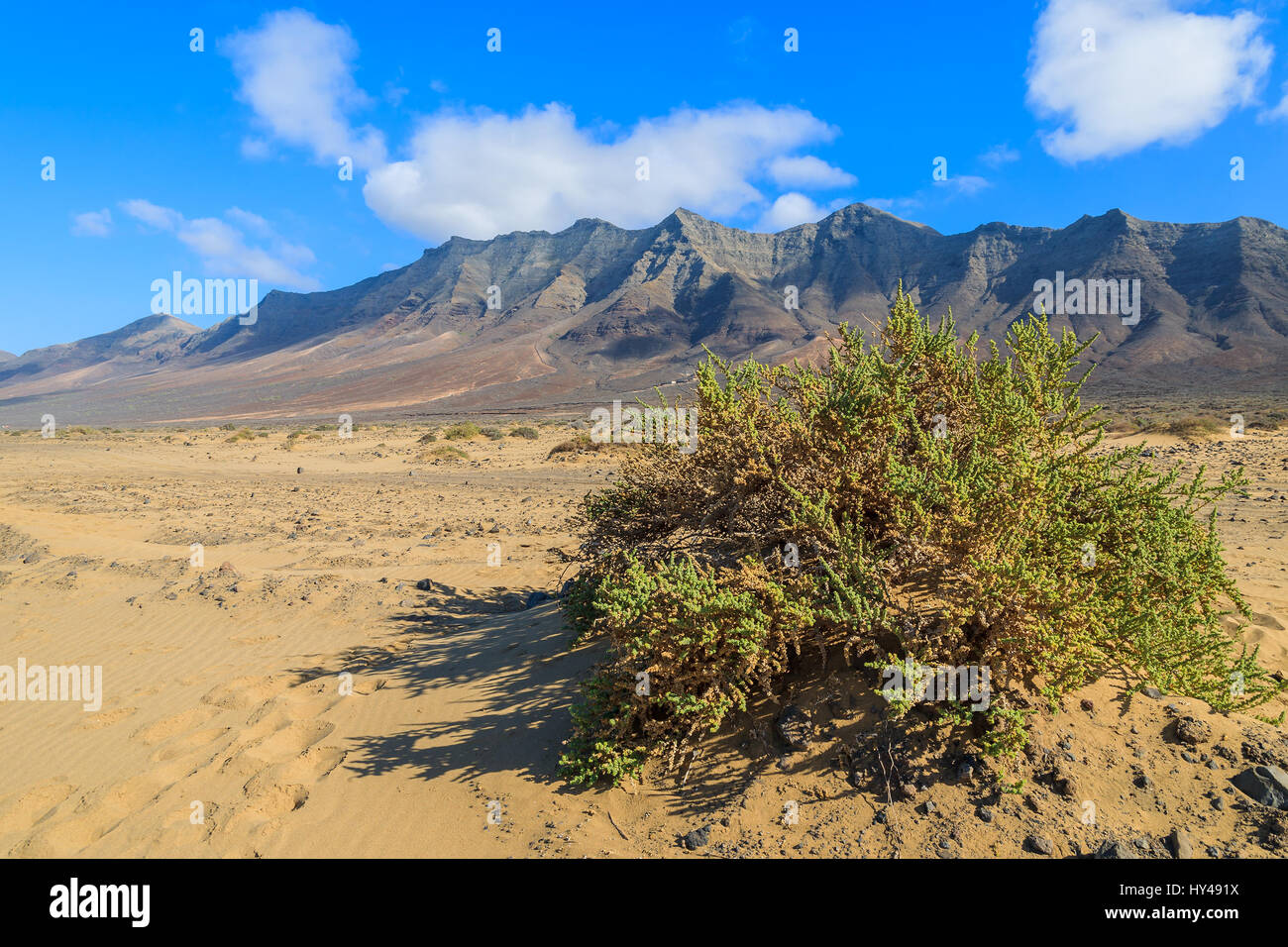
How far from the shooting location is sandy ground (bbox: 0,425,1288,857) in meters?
3.23

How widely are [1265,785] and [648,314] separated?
134781 millimetres

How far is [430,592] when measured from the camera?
27.6 ft

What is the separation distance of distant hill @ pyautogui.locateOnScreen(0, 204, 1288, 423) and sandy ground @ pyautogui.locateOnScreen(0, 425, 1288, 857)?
242 ft

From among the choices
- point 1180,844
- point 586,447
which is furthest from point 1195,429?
point 1180,844

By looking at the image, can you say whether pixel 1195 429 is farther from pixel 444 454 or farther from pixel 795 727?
pixel 444 454

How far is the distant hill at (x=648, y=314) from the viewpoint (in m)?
89.0

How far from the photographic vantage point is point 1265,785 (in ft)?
10.1

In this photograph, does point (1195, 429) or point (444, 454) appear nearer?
point (1195, 429)

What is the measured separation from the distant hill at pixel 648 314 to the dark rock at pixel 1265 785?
7861 cm

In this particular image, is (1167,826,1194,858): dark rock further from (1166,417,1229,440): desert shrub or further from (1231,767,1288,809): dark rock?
(1166,417,1229,440): desert shrub

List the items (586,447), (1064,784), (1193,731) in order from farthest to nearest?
1. (586,447)
2. (1193,731)
3. (1064,784)

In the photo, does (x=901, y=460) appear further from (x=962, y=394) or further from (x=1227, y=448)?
(x=1227, y=448)

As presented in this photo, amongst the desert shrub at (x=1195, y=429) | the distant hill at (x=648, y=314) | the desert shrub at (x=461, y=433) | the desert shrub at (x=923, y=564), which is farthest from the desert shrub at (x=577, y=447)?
the distant hill at (x=648, y=314)
